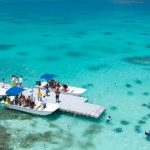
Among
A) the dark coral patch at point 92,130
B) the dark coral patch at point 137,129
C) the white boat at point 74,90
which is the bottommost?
the dark coral patch at point 137,129

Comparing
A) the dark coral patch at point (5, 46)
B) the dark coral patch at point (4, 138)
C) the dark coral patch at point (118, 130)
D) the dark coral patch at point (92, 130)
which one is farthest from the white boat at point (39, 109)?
the dark coral patch at point (5, 46)

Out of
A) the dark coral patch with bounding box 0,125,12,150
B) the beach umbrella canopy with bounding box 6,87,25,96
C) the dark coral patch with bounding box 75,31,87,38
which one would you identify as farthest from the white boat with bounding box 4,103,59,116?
the dark coral patch with bounding box 75,31,87,38

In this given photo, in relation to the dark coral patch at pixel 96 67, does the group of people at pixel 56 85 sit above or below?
above

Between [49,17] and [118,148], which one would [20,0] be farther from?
[118,148]

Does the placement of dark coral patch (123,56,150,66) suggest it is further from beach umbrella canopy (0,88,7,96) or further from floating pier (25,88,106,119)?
beach umbrella canopy (0,88,7,96)

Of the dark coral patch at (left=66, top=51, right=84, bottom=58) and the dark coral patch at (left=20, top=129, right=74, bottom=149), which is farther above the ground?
the dark coral patch at (left=66, top=51, right=84, bottom=58)

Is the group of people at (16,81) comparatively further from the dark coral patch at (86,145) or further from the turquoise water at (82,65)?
the dark coral patch at (86,145)

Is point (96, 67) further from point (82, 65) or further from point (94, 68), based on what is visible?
point (82, 65)
